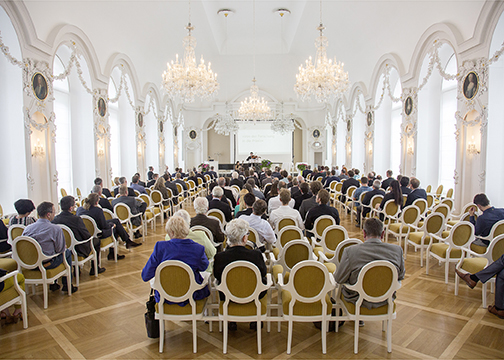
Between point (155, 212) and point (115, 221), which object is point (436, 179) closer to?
point (155, 212)

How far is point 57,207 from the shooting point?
7.75 meters

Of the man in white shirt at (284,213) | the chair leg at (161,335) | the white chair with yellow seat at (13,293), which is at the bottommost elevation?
the chair leg at (161,335)

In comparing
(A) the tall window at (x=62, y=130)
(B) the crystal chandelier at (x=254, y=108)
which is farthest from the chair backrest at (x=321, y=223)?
Answer: (B) the crystal chandelier at (x=254, y=108)

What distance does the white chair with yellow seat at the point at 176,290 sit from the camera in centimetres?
290

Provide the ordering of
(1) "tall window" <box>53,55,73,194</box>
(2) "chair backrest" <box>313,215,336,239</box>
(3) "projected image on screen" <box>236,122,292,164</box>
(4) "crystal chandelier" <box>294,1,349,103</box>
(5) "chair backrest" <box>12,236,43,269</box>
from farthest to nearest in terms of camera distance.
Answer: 1. (3) "projected image on screen" <box>236,122,292,164</box>
2. (1) "tall window" <box>53,55,73,194</box>
3. (4) "crystal chandelier" <box>294,1,349,103</box>
4. (2) "chair backrest" <box>313,215,336,239</box>
5. (5) "chair backrest" <box>12,236,43,269</box>

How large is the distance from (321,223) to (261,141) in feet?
58.9

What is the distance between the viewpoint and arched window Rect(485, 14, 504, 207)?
6.91m

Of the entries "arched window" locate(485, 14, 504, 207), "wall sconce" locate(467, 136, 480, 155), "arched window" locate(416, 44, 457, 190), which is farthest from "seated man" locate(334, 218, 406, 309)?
"arched window" locate(416, 44, 457, 190)

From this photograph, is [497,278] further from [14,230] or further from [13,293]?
[14,230]

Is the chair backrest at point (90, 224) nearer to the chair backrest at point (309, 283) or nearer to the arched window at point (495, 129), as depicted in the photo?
Answer: the chair backrest at point (309, 283)

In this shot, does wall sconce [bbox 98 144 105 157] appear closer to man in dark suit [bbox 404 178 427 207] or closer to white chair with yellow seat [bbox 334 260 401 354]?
man in dark suit [bbox 404 178 427 207]

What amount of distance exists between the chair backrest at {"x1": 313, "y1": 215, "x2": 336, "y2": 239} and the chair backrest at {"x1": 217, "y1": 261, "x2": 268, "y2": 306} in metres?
2.16

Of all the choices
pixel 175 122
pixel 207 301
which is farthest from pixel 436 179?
pixel 175 122

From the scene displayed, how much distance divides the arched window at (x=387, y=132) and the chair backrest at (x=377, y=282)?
11209 mm
